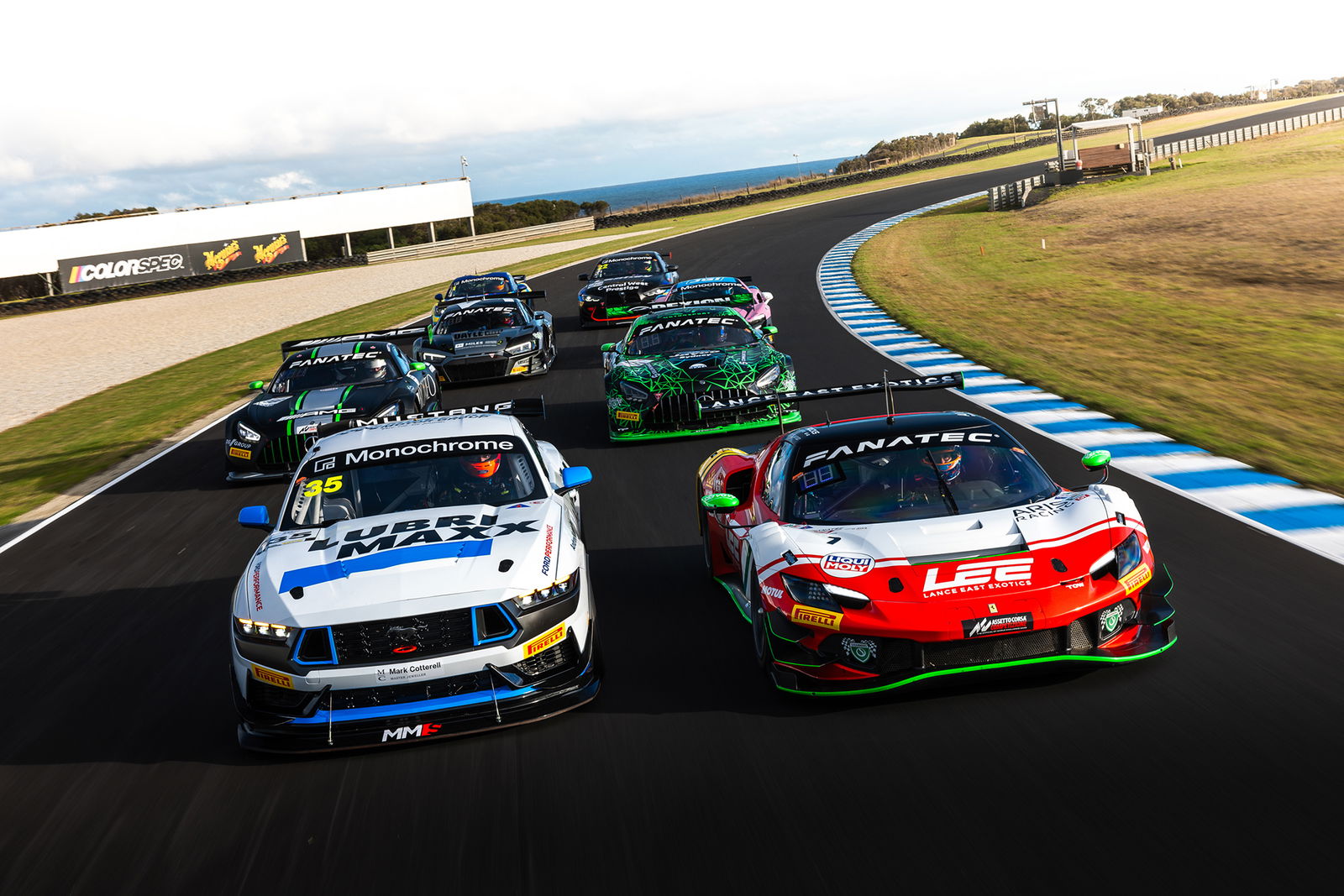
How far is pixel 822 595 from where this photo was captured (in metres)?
5.95

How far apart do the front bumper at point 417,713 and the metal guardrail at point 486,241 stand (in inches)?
2544

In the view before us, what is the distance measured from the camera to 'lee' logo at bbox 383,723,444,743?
5.90m

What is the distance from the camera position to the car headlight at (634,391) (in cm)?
1404

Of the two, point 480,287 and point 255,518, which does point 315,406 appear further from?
point 480,287

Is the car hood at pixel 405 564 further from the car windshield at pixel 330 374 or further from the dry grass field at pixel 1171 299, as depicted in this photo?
the car windshield at pixel 330 374

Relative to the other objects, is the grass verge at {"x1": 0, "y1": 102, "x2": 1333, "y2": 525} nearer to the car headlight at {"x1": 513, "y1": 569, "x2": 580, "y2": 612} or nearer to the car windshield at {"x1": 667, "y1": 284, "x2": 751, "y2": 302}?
the car windshield at {"x1": 667, "y1": 284, "x2": 751, "y2": 302}

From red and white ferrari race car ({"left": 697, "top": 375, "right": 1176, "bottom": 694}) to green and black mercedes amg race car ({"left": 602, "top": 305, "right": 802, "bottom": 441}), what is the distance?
675cm

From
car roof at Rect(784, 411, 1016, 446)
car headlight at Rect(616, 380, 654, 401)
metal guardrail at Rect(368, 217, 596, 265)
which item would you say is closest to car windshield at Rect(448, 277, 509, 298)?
car headlight at Rect(616, 380, 654, 401)

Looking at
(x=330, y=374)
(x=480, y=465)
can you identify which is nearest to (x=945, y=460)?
(x=480, y=465)

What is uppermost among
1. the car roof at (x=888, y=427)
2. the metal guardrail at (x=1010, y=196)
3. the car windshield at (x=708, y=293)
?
the metal guardrail at (x=1010, y=196)

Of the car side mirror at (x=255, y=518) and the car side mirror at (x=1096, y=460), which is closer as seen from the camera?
the car side mirror at (x=1096, y=460)

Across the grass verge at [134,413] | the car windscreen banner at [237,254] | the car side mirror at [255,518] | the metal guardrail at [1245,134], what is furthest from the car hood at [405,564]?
the car windscreen banner at [237,254]

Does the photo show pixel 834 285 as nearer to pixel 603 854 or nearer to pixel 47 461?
pixel 47 461

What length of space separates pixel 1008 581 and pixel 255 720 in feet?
12.7
